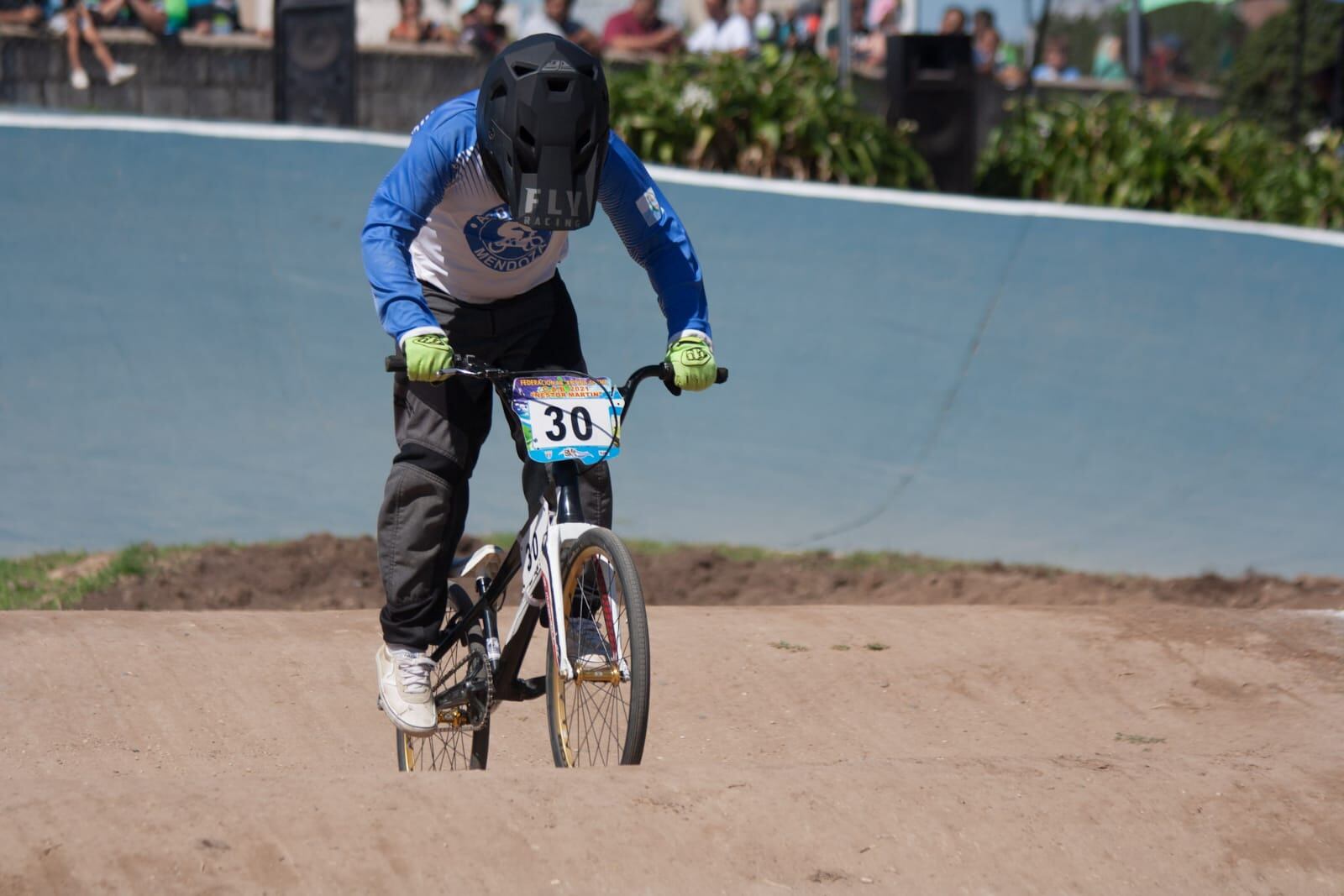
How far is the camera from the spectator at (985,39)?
14.3 m

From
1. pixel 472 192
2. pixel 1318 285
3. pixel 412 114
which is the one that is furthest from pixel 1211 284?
pixel 472 192

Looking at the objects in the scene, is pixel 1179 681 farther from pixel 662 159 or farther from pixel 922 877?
pixel 662 159

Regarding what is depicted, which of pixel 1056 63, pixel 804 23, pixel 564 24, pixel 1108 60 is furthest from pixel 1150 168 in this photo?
pixel 1108 60

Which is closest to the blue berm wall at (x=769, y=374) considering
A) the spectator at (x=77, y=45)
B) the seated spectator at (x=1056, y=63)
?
the spectator at (x=77, y=45)

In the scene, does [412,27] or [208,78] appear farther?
[412,27]

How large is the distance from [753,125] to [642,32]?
7.67ft

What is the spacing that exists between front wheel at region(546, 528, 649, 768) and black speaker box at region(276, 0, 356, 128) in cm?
595

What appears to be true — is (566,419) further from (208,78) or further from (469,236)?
(208,78)

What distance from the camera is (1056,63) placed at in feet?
53.7

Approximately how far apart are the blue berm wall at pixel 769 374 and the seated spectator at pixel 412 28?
Answer: 3.12 metres

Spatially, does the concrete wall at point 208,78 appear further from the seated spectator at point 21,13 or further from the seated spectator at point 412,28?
the seated spectator at point 412,28

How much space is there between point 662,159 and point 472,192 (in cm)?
581

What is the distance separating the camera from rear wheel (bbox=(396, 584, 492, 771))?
14.9 ft

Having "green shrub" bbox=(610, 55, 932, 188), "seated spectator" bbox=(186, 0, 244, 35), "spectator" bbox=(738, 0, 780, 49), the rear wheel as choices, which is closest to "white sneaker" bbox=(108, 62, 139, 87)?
"seated spectator" bbox=(186, 0, 244, 35)
